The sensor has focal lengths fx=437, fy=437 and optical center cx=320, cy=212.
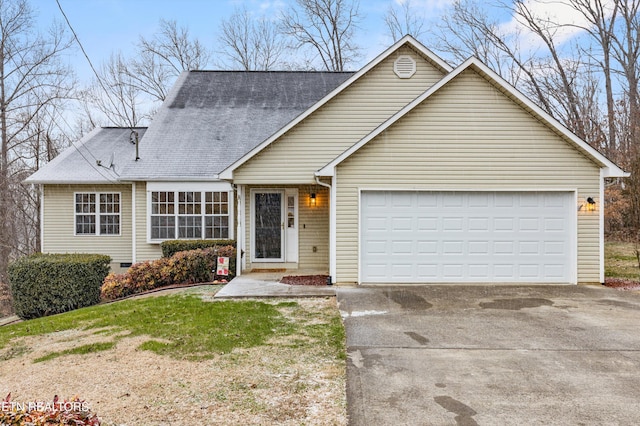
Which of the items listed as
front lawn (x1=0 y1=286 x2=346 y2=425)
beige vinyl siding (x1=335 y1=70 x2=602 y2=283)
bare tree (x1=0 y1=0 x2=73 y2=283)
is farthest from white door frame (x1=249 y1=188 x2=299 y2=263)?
bare tree (x1=0 y1=0 x2=73 y2=283)

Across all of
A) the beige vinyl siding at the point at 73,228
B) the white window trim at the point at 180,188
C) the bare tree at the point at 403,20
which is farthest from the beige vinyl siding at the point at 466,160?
the bare tree at the point at 403,20

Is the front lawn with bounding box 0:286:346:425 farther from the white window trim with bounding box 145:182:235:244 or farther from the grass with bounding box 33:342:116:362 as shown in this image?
the white window trim with bounding box 145:182:235:244

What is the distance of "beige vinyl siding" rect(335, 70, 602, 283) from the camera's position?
973 centimetres

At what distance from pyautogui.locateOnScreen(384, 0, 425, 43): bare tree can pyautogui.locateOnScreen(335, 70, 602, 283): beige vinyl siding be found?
777 inches

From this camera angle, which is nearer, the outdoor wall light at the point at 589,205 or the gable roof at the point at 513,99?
the gable roof at the point at 513,99

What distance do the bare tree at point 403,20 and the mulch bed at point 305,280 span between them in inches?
841

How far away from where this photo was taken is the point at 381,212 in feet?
32.7

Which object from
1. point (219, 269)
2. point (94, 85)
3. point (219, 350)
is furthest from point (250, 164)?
point (94, 85)

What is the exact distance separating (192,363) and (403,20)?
1087 inches

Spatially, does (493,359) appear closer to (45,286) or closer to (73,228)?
(45,286)

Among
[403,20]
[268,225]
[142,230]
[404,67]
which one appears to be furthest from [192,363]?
[403,20]

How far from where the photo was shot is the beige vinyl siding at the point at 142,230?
44.6 ft

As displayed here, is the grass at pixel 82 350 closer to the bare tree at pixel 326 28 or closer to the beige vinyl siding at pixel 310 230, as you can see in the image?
the beige vinyl siding at pixel 310 230

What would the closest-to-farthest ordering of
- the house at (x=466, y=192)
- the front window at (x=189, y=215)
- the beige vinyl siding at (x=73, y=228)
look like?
the house at (x=466, y=192), the front window at (x=189, y=215), the beige vinyl siding at (x=73, y=228)
